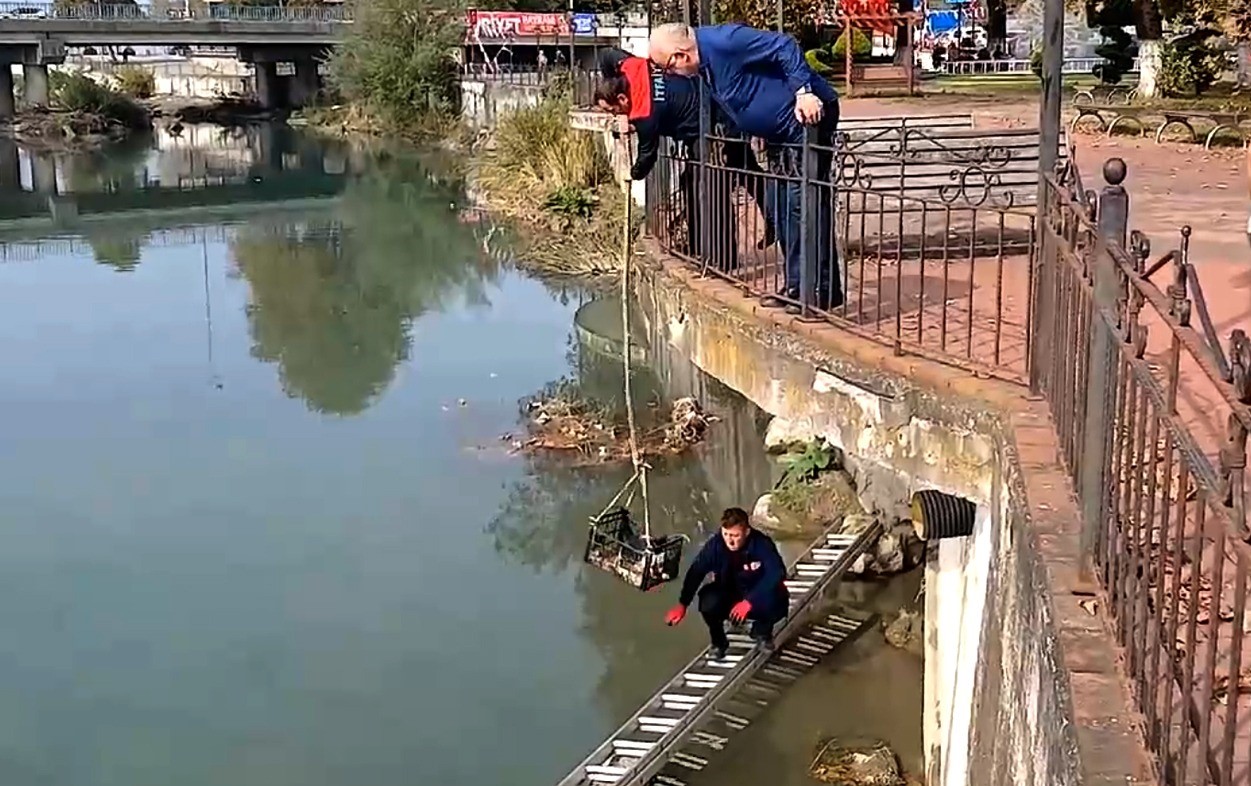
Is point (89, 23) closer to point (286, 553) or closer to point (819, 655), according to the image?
point (286, 553)

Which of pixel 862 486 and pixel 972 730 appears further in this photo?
pixel 862 486

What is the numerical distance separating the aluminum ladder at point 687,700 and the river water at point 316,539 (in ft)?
1.52

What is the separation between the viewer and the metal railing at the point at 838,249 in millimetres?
6348

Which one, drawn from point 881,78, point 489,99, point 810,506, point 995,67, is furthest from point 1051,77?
point 995,67

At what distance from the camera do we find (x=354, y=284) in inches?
939

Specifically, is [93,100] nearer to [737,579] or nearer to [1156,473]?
[737,579]

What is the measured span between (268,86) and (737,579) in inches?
2277

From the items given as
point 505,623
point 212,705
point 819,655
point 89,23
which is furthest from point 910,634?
point 89,23

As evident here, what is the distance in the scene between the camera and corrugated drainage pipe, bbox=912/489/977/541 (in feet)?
20.3

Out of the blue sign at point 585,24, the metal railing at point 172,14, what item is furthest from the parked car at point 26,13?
the blue sign at point 585,24

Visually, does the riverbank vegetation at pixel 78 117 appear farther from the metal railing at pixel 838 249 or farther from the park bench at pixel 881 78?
the metal railing at pixel 838 249

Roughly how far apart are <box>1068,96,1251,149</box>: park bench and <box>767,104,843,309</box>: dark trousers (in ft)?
37.8

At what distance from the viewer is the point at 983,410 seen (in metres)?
5.50

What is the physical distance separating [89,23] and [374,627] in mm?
48545
